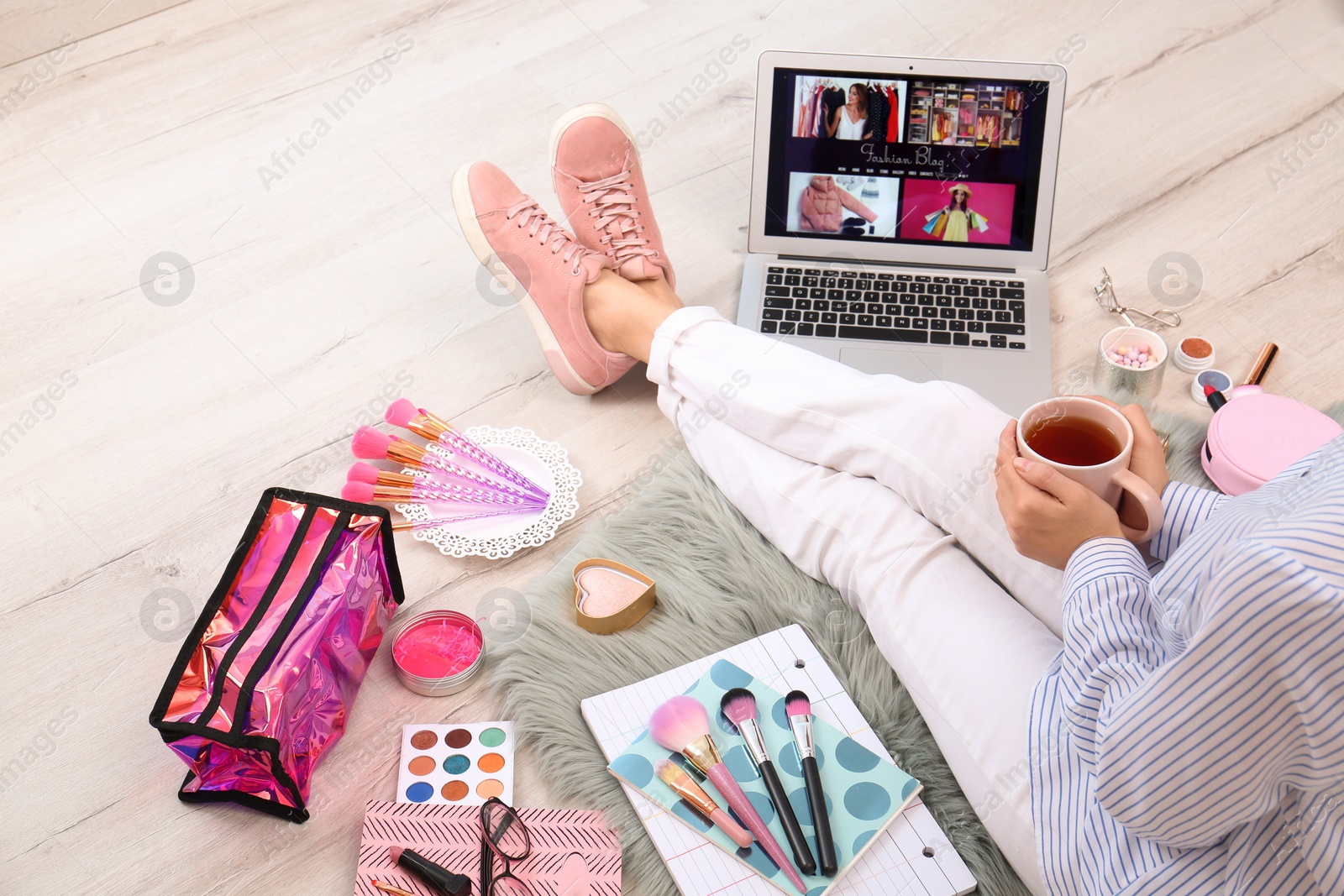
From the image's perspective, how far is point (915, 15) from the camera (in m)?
2.05

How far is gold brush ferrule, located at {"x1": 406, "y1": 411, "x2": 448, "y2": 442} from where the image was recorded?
134 cm

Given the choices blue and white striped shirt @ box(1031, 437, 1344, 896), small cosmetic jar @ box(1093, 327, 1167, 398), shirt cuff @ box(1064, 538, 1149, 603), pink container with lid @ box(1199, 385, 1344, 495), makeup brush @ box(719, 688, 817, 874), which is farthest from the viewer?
small cosmetic jar @ box(1093, 327, 1167, 398)

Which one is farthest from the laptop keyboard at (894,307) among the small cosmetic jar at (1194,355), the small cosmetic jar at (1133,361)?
the small cosmetic jar at (1194,355)

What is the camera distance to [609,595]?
3.90 ft

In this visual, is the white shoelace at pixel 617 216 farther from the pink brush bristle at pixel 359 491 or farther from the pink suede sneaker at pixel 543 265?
the pink brush bristle at pixel 359 491

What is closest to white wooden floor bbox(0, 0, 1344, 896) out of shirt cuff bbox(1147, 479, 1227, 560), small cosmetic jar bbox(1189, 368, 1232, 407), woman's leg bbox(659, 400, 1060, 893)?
small cosmetic jar bbox(1189, 368, 1232, 407)

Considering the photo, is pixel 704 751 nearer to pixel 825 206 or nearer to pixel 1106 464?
pixel 1106 464

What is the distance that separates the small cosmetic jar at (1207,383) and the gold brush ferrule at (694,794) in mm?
837

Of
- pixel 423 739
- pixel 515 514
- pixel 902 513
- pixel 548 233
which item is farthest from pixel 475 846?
pixel 548 233

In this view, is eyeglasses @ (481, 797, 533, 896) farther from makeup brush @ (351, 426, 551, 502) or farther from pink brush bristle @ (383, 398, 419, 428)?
pink brush bristle @ (383, 398, 419, 428)

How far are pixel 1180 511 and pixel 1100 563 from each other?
0.65 feet

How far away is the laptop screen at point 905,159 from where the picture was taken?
139 cm

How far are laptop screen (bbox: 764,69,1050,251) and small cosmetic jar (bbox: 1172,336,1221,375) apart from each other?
237 millimetres

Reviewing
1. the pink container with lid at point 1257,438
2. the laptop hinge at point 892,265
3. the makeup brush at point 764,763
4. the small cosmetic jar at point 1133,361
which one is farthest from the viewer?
the laptop hinge at point 892,265
